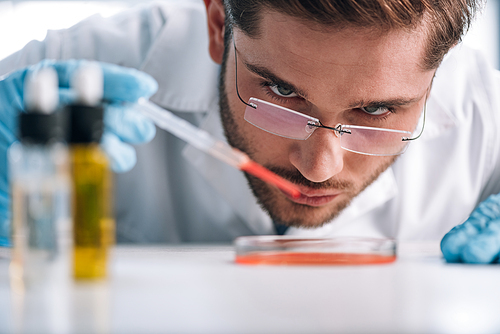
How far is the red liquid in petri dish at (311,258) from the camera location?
2.88ft

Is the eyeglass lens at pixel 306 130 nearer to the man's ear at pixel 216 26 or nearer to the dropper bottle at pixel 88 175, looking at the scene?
the man's ear at pixel 216 26

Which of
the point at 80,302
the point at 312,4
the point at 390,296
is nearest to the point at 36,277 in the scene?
the point at 80,302

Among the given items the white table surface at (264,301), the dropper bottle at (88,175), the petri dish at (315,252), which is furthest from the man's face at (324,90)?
the dropper bottle at (88,175)

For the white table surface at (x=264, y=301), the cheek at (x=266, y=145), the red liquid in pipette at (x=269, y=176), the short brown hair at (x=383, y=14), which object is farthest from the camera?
the cheek at (x=266, y=145)

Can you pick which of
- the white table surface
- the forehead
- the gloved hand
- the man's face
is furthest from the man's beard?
the white table surface

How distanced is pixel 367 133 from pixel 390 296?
70 centimetres

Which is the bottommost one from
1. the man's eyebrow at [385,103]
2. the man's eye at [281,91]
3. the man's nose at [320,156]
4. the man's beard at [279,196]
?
the man's beard at [279,196]

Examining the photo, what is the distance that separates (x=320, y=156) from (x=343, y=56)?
0.29 metres

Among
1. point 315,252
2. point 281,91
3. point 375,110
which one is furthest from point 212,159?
point 315,252

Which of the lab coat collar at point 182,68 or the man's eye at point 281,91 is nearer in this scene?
the man's eye at point 281,91

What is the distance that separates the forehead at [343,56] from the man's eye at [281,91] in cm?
6

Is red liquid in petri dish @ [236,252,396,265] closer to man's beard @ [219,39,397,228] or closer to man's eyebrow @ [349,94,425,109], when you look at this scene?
man's eyebrow @ [349,94,425,109]

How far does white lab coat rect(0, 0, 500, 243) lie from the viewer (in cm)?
174

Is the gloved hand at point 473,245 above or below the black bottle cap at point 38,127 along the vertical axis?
below
